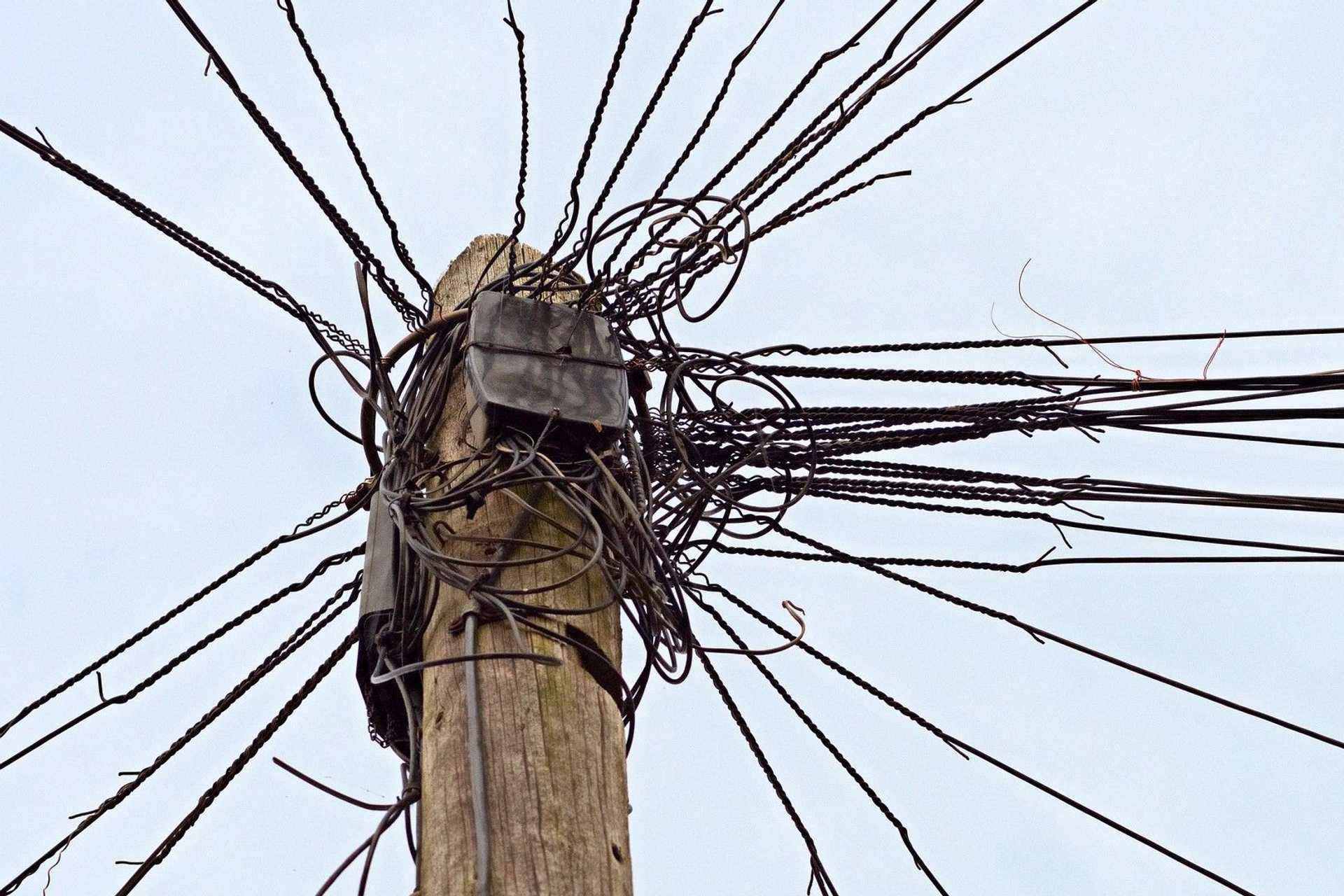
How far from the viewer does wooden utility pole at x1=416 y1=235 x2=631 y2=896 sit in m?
2.31

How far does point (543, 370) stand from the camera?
2.93 meters

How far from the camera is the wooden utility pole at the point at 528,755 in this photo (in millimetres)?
2311

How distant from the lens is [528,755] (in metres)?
2.44

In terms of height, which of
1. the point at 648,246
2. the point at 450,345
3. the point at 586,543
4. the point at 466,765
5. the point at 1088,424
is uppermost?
the point at 648,246

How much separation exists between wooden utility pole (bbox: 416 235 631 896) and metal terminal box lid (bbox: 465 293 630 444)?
0.56ft

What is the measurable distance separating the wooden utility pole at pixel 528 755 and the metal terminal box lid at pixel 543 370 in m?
0.17

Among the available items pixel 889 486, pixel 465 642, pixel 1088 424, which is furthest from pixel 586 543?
pixel 1088 424

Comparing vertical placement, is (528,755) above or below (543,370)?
below

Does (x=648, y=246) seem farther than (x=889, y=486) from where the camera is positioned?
No

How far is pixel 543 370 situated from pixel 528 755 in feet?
2.72

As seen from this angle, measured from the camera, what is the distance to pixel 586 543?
2.77 metres

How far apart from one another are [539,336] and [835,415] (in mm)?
867

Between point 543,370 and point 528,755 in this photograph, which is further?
point 543,370

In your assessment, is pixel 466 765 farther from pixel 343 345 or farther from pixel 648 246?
pixel 343 345
